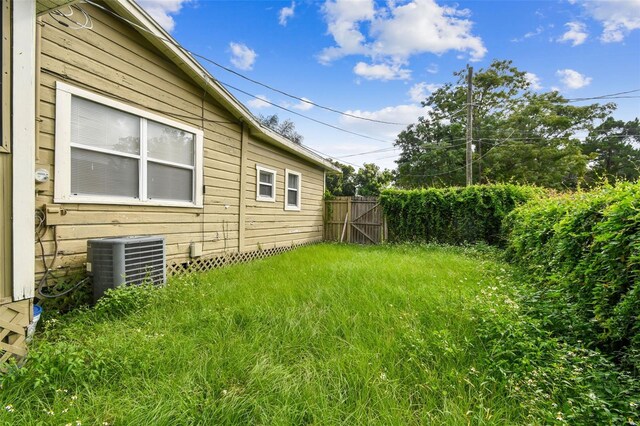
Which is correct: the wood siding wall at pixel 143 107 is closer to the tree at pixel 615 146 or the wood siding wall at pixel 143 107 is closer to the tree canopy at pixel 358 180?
the tree canopy at pixel 358 180

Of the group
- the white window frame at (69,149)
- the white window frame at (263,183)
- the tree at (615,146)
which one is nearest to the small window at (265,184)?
the white window frame at (263,183)

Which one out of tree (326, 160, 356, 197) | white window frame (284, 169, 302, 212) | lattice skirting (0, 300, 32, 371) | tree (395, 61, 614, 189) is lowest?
lattice skirting (0, 300, 32, 371)

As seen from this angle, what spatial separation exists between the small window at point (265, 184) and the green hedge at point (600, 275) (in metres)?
5.45

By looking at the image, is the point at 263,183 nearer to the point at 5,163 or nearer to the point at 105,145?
the point at 105,145

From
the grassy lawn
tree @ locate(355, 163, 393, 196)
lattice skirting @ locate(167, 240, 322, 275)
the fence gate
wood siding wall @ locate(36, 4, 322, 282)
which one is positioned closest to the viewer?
the grassy lawn

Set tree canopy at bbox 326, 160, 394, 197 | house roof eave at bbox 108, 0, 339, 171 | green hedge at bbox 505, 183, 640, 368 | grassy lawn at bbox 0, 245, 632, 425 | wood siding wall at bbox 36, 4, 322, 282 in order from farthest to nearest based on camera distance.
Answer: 1. tree canopy at bbox 326, 160, 394, 197
2. house roof eave at bbox 108, 0, 339, 171
3. wood siding wall at bbox 36, 4, 322, 282
4. green hedge at bbox 505, 183, 640, 368
5. grassy lawn at bbox 0, 245, 632, 425

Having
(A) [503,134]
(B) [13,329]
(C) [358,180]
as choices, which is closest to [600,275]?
(B) [13,329]

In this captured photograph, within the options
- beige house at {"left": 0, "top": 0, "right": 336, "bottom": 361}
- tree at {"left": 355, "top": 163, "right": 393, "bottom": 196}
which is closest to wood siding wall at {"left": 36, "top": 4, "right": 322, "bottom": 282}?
beige house at {"left": 0, "top": 0, "right": 336, "bottom": 361}

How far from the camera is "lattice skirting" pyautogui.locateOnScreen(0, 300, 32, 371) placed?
1.91 meters

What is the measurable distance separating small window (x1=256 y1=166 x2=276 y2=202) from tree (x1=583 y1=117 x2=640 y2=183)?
29.0 metres

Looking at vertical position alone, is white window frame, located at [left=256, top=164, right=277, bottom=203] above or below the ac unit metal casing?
above

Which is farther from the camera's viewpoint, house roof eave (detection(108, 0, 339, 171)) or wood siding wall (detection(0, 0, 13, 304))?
house roof eave (detection(108, 0, 339, 171))

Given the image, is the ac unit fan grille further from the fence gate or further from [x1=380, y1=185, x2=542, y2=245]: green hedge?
[x1=380, y1=185, x2=542, y2=245]: green hedge

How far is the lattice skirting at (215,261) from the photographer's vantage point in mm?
4484
